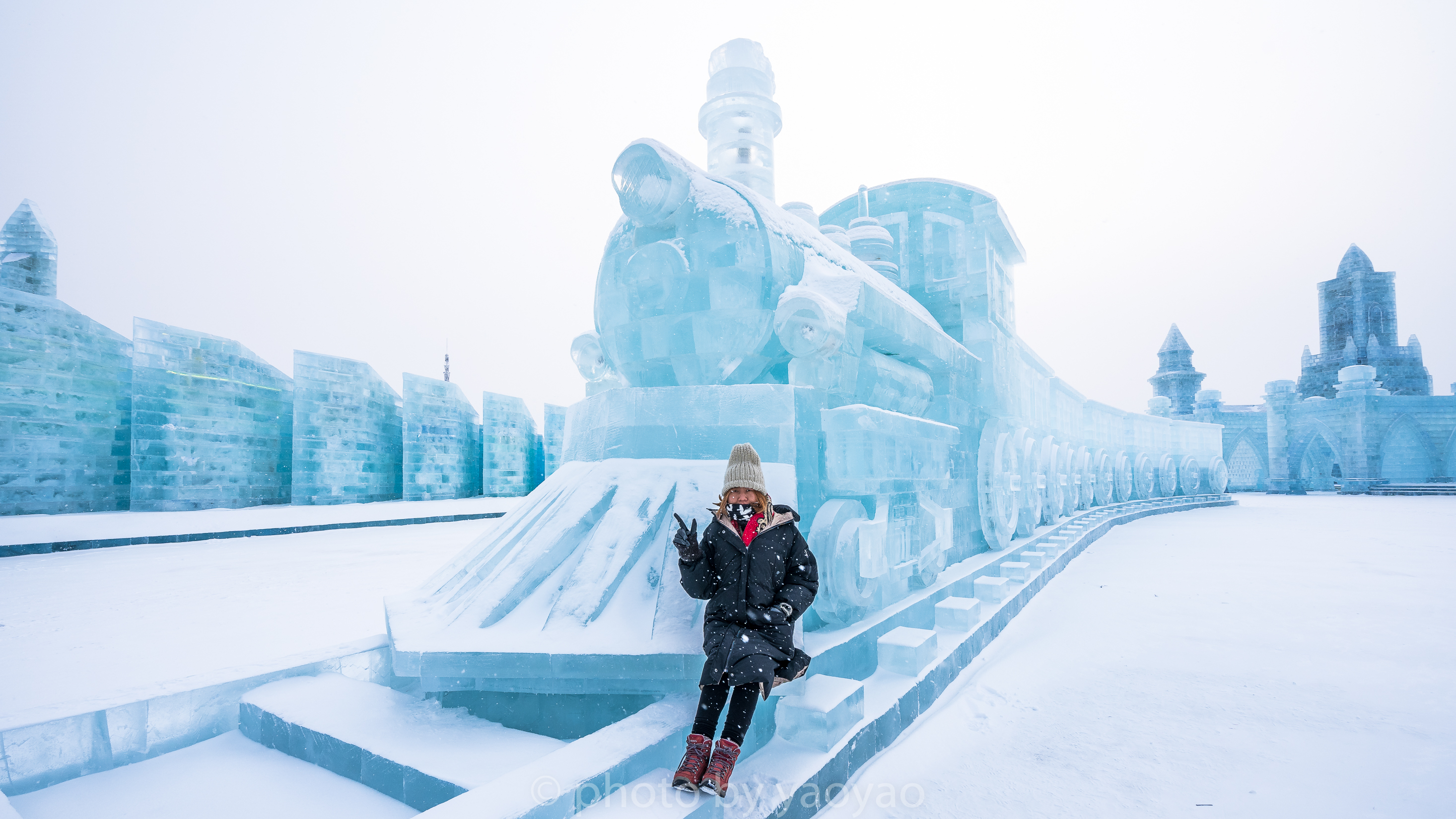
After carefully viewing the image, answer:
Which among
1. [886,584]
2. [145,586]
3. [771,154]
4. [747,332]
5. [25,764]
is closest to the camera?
[25,764]

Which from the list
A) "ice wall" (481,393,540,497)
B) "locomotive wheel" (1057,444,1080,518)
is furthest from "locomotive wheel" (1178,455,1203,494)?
"ice wall" (481,393,540,497)

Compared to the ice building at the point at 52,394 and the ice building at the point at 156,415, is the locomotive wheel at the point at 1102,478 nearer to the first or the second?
the ice building at the point at 156,415

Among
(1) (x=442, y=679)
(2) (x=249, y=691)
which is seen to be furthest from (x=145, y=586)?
(1) (x=442, y=679)

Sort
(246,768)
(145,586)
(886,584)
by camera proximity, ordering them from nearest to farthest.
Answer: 1. (246,768)
2. (886,584)
3. (145,586)

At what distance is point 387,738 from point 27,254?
12167 millimetres

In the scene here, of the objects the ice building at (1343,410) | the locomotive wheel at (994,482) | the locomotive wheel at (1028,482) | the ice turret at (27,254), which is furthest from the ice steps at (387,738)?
the ice building at (1343,410)

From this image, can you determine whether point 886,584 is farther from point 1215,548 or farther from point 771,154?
point 1215,548

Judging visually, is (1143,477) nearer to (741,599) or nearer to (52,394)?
(741,599)

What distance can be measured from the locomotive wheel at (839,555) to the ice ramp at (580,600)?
0.27 metres

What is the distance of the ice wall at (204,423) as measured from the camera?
9.45 metres

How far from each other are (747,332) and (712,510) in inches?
42.5

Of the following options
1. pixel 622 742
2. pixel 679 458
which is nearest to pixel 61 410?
pixel 679 458

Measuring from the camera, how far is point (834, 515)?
2496 mm

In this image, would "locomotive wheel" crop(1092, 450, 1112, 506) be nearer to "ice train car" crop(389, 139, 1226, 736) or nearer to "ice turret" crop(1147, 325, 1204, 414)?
"ice train car" crop(389, 139, 1226, 736)
